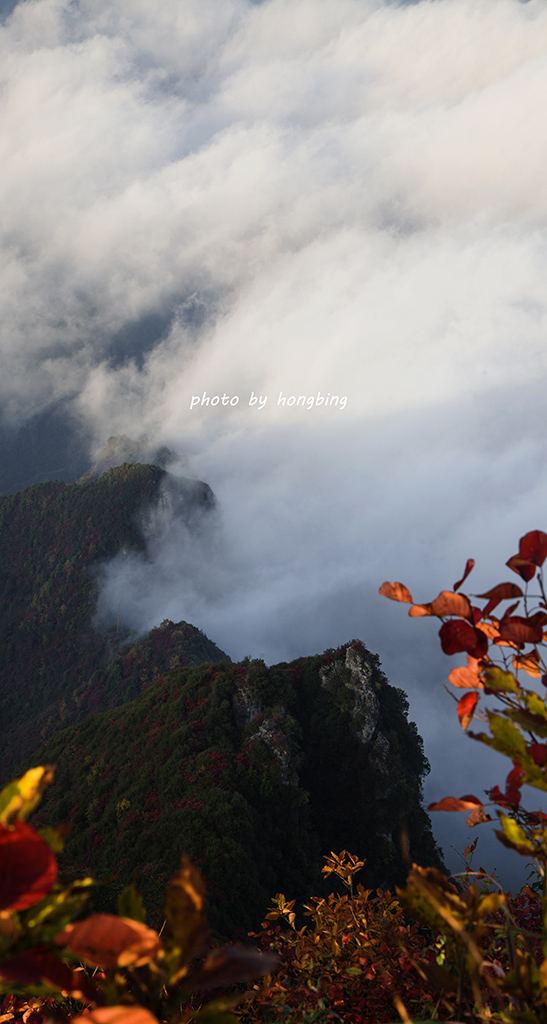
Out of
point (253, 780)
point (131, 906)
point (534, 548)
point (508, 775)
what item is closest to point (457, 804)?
point (508, 775)

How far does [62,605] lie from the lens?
84375mm

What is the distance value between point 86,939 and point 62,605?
92415 millimetres

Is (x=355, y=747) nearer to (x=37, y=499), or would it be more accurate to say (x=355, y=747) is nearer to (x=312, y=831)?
(x=312, y=831)

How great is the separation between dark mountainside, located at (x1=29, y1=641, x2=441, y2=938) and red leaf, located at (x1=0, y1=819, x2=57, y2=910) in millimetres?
19471

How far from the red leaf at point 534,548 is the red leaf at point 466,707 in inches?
17.5

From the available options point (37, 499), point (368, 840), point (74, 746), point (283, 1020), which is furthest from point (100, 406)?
point (283, 1020)

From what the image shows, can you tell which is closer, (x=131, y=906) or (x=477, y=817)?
(x=131, y=906)

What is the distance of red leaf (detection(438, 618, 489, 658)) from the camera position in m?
1.38

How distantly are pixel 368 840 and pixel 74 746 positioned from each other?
18585 mm

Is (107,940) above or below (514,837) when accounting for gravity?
below

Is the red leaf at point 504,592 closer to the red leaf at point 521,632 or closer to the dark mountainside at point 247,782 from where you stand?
the red leaf at point 521,632

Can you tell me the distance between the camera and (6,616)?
83.2 m

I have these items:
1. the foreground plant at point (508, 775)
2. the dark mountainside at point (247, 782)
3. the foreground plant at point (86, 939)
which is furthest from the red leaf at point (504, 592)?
the dark mountainside at point (247, 782)

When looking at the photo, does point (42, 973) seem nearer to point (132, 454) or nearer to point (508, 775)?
point (508, 775)
